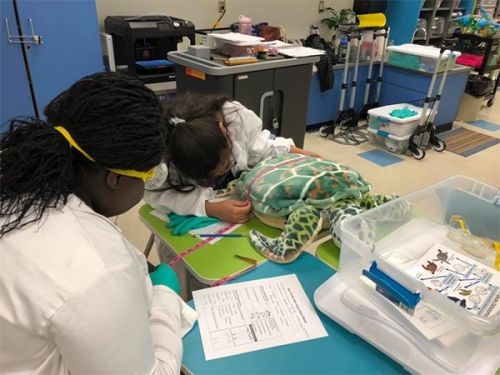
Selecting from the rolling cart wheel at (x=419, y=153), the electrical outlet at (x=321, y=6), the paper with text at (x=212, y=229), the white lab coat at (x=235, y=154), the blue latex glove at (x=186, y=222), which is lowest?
the rolling cart wheel at (x=419, y=153)

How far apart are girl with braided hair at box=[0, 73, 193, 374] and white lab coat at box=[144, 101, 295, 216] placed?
542 millimetres

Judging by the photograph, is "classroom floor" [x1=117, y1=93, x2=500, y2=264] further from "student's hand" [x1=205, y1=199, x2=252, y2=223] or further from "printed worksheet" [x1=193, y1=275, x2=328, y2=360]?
"printed worksheet" [x1=193, y1=275, x2=328, y2=360]

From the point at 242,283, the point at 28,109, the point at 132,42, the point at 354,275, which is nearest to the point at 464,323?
the point at 354,275

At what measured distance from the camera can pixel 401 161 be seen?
3.36 metres

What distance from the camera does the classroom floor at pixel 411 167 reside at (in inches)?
118

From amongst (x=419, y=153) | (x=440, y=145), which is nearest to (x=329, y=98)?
(x=419, y=153)

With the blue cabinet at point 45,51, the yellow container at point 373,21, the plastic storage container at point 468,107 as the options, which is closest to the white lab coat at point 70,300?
the blue cabinet at point 45,51

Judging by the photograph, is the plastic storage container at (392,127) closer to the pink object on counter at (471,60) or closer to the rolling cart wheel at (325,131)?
the rolling cart wheel at (325,131)

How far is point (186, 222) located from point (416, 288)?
72 cm

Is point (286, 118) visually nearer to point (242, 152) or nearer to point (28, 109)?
point (242, 152)

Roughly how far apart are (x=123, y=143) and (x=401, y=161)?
121 inches

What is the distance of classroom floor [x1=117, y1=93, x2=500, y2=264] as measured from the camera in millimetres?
2998

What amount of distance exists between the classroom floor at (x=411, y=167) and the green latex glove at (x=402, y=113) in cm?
35

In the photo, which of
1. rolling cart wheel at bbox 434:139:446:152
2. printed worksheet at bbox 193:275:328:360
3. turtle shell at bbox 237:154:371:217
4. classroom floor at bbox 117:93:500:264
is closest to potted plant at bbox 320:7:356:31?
classroom floor at bbox 117:93:500:264
